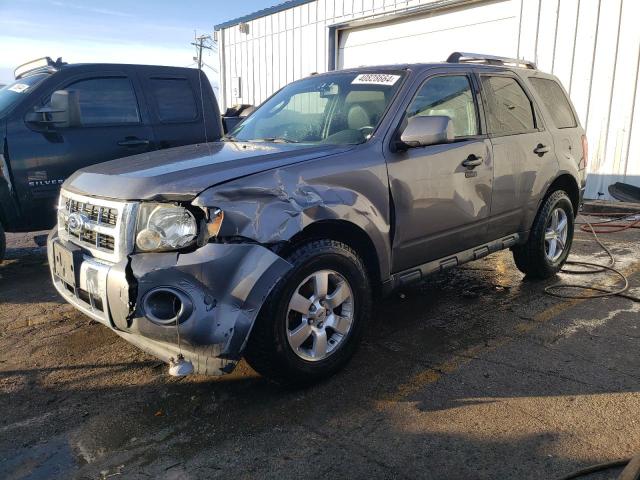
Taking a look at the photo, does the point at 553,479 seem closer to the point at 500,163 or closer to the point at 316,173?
the point at 316,173

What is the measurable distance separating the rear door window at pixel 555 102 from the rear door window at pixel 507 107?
36 cm

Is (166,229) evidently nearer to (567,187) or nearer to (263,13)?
(567,187)

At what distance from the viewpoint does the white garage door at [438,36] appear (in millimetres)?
9977

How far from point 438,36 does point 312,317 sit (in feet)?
30.5

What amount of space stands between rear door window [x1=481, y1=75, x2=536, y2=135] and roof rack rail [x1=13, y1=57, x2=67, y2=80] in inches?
168

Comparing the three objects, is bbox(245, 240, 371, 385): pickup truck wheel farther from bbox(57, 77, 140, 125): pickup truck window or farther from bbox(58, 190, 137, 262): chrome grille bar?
bbox(57, 77, 140, 125): pickup truck window

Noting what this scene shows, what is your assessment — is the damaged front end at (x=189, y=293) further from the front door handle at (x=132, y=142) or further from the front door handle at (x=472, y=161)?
the front door handle at (x=132, y=142)

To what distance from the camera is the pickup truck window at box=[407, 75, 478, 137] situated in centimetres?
379

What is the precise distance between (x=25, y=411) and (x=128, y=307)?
0.97m

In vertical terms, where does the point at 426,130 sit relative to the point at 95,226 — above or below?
above

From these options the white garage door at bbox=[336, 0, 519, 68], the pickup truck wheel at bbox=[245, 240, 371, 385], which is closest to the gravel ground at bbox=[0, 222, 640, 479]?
the pickup truck wheel at bbox=[245, 240, 371, 385]

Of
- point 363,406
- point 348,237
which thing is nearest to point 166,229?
point 348,237

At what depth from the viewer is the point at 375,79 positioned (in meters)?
3.85

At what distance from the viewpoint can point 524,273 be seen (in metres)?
5.29
